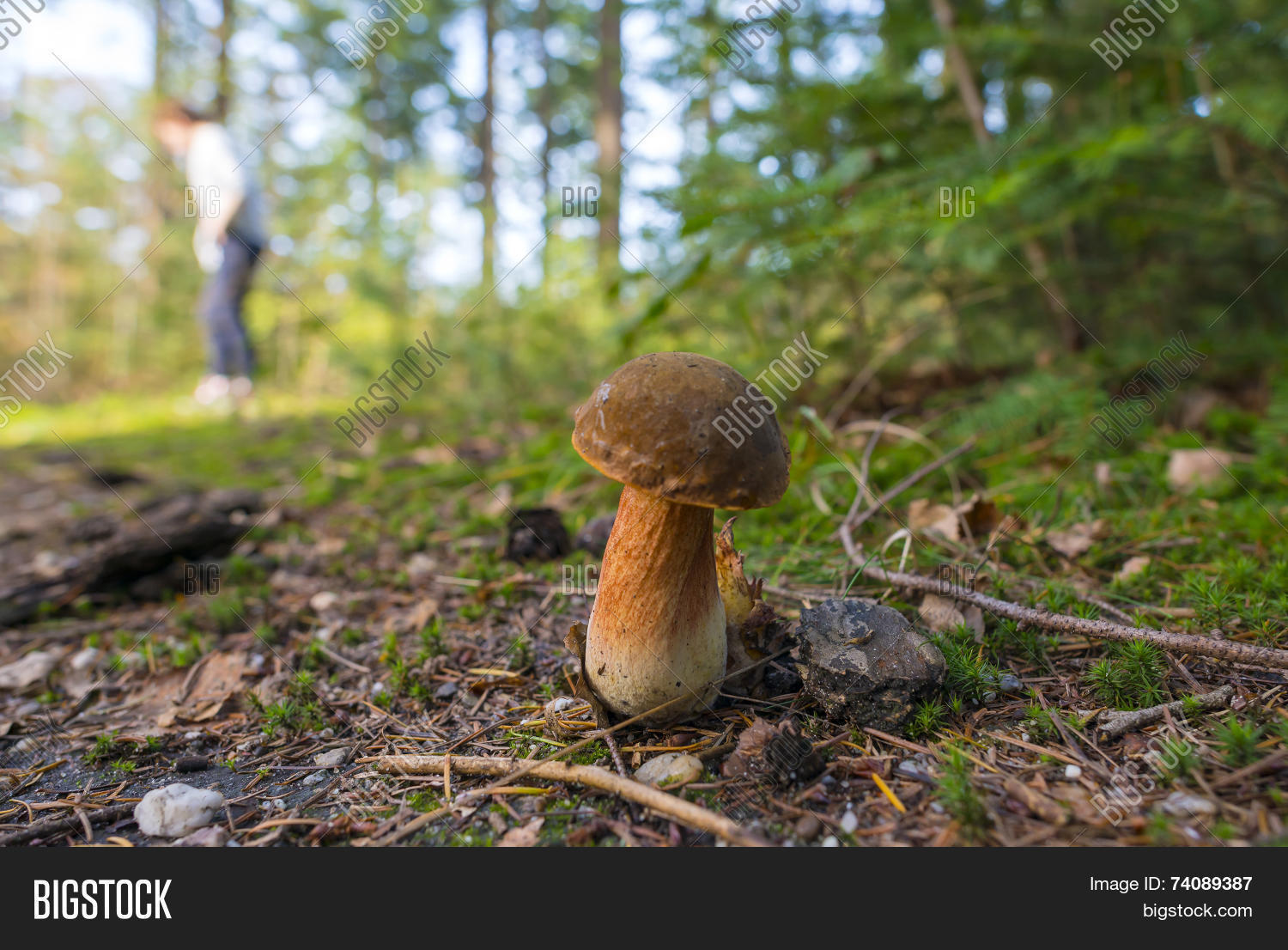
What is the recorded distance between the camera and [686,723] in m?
1.98

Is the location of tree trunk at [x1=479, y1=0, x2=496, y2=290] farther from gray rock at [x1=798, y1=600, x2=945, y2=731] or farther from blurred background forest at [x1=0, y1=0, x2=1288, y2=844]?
gray rock at [x1=798, y1=600, x2=945, y2=731]

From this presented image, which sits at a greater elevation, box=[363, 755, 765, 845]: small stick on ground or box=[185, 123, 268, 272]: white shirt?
box=[185, 123, 268, 272]: white shirt

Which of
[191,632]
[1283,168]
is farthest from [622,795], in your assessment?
[1283,168]

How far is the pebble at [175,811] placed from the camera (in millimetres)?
1697

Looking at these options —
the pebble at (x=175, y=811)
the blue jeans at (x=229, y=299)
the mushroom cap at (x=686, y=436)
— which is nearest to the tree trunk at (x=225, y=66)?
the blue jeans at (x=229, y=299)

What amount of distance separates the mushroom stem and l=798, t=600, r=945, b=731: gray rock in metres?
0.29

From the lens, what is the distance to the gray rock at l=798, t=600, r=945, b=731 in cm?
183

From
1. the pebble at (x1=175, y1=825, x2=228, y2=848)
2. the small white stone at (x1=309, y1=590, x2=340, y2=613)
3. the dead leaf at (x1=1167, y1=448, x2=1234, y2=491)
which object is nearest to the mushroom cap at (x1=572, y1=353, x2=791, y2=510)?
the pebble at (x1=175, y1=825, x2=228, y2=848)

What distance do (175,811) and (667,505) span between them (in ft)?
5.00

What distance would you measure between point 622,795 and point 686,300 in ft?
14.0

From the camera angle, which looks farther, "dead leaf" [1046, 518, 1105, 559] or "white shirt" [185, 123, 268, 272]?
"white shirt" [185, 123, 268, 272]

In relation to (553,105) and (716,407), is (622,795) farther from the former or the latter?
(553,105)

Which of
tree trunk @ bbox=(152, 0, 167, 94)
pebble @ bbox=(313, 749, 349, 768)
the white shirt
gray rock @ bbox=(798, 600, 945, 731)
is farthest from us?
tree trunk @ bbox=(152, 0, 167, 94)

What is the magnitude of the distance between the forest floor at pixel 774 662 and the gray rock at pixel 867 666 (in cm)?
7
